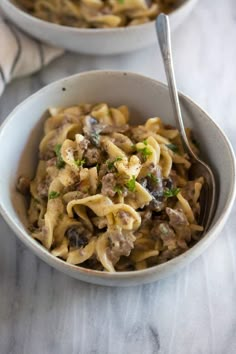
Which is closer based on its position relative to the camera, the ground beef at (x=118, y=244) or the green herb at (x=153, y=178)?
the ground beef at (x=118, y=244)

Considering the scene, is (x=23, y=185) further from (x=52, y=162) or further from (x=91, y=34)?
(x=91, y=34)

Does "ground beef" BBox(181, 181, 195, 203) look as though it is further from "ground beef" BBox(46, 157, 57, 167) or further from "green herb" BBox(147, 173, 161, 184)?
"ground beef" BBox(46, 157, 57, 167)

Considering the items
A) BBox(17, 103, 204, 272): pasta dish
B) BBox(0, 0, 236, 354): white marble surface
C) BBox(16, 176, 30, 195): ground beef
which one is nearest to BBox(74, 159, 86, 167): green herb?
BBox(17, 103, 204, 272): pasta dish

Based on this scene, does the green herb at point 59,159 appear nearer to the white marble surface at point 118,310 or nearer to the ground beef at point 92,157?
the ground beef at point 92,157

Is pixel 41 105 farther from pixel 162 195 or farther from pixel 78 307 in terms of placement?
pixel 78 307

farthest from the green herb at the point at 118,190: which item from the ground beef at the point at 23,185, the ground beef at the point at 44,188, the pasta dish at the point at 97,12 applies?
the pasta dish at the point at 97,12

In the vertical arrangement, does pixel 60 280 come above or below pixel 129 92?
below

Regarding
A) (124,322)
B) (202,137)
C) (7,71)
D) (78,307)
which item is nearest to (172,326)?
(124,322)

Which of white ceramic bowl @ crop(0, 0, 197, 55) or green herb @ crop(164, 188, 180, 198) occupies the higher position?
white ceramic bowl @ crop(0, 0, 197, 55)
